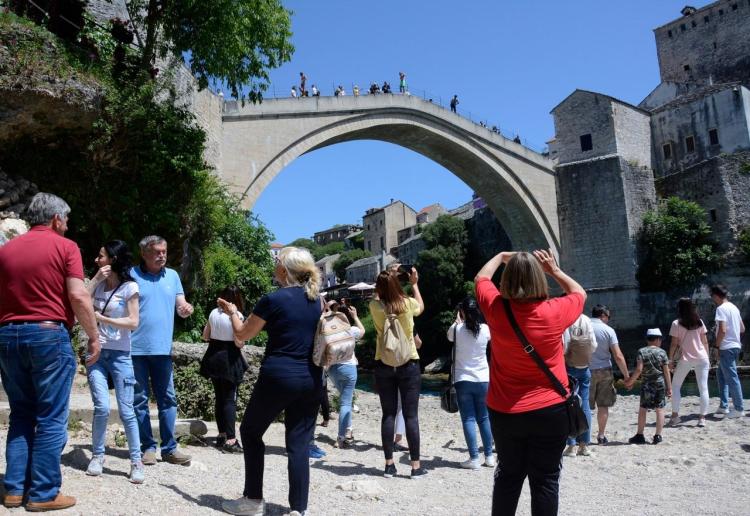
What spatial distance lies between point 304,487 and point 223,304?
115 cm

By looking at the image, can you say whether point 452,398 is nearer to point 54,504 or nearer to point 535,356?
point 535,356

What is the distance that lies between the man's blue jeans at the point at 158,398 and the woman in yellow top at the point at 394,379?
1.48 m

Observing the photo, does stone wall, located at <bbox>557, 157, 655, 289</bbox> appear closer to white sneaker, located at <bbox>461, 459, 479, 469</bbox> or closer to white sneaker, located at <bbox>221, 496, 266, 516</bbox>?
white sneaker, located at <bbox>461, 459, 479, 469</bbox>

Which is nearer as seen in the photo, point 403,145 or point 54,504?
point 54,504

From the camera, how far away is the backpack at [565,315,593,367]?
5184 millimetres

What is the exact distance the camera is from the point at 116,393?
3492 mm

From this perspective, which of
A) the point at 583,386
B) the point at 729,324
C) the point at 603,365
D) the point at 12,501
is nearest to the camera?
the point at 12,501

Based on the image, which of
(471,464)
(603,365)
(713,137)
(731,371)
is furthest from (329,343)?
(713,137)

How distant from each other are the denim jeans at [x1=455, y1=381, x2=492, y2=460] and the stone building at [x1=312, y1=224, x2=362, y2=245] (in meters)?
70.2

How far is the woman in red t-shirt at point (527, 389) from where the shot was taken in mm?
2496

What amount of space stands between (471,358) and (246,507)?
7.87ft

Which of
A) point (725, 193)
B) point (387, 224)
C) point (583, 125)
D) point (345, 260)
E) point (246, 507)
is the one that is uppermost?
point (387, 224)

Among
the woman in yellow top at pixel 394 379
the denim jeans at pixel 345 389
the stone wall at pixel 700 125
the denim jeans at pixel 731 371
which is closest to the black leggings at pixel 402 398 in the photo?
the woman in yellow top at pixel 394 379

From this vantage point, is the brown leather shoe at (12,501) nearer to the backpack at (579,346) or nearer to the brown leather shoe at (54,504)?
the brown leather shoe at (54,504)
